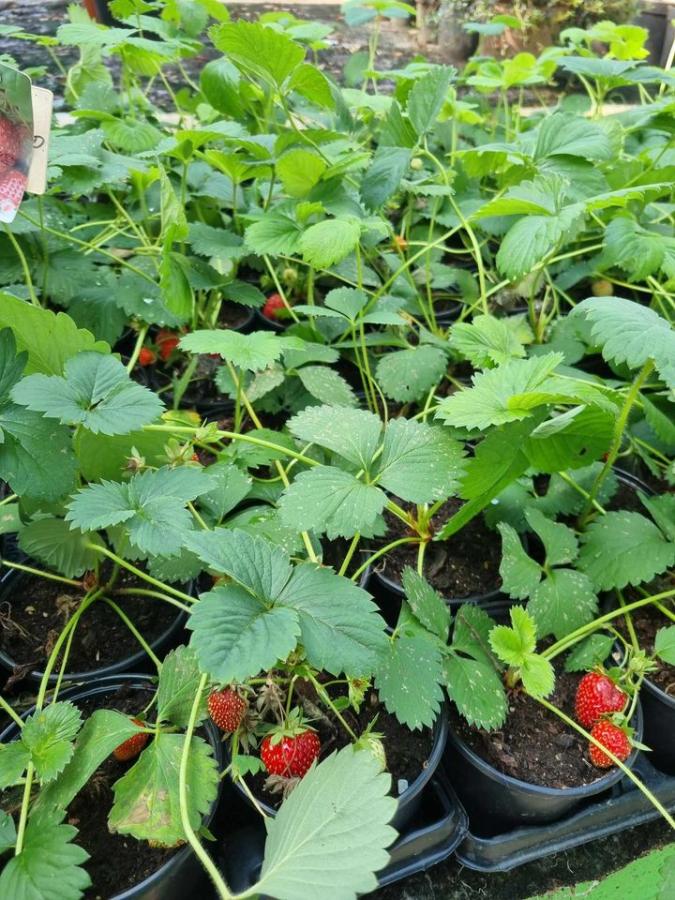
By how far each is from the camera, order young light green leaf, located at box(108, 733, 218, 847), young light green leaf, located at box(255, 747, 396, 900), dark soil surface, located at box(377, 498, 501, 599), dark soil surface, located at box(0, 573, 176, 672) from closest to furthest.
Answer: young light green leaf, located at box(255, 747, 396, 900) → young light green leaf, located at box(108, 733, 218, 847) → dark soil surface, located at box(0, 573, 176, 672) → dark soil surface, located at box(377, 498, 501, 599)

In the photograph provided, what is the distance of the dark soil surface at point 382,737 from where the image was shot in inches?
26.3

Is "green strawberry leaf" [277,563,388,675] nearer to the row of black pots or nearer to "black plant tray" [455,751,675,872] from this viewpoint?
the row of black pots

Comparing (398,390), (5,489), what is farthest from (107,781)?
(398,390)

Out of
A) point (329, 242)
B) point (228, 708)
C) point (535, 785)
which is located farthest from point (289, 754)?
point (329, 242)

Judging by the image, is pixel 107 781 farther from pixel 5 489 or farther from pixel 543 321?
pixel 543 321

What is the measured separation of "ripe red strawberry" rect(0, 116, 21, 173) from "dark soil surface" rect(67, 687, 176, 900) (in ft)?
2.25

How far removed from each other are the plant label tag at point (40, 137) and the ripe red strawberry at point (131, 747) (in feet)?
2.07

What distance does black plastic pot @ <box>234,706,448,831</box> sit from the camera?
656mm

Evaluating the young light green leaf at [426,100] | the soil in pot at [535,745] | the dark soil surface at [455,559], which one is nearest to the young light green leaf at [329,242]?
the young light green leaf at [426,100]

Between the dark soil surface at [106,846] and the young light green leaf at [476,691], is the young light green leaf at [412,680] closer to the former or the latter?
the young light green leaf at [476,691]

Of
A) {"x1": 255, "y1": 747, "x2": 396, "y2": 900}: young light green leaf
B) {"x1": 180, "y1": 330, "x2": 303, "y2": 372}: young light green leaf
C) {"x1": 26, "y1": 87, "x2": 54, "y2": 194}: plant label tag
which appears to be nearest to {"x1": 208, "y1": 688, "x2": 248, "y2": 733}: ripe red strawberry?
{"x1": 255, "y1": 747, "x2": 396, "y2": 900}: young light green leaf

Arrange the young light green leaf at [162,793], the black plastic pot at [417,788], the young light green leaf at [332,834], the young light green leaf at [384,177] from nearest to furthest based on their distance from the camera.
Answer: the young light green leaf at [332,834]
the young light green leaf at [162,793]
the black plastic pot at [417,788]
the young light green leaf at [384,177]

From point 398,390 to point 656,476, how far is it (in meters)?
0.47

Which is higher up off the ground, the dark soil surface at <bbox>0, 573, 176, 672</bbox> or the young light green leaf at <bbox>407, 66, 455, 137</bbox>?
the young light green leaf at <bbox>407, 66, 455, 137</bbox>
